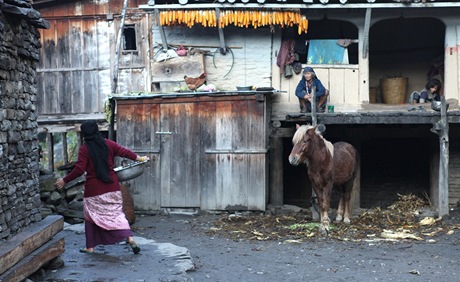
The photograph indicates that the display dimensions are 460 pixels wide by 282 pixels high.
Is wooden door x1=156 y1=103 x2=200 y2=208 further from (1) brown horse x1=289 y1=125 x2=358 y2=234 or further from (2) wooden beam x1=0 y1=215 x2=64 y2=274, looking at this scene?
(2) wooden beam x1=0 y1=215 x2=64 y2=274

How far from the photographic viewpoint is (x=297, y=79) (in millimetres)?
14203

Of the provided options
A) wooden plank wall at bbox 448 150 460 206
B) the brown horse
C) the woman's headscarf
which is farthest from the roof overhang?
the woman's headscarf

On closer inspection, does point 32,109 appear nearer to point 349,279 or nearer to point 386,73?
point 349,279

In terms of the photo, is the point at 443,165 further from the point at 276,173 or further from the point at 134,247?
the point at 134,247

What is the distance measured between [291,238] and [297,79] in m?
4.56

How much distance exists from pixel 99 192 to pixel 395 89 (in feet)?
29.2

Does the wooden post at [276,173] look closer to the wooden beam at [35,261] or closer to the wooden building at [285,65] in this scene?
the wooden building at [285,65]

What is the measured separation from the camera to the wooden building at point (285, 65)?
13.5 metres

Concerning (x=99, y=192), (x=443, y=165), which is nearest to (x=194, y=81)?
(x=443, y=165)

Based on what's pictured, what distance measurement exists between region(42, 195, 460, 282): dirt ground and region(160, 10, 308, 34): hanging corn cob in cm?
421

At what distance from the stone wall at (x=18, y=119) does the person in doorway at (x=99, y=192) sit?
2.19 feet

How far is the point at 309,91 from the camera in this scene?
13344 mm

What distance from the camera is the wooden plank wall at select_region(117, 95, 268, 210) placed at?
13.5 metres

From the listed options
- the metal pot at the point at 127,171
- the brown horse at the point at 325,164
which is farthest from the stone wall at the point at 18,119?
the brown horse at the point at 325,164
